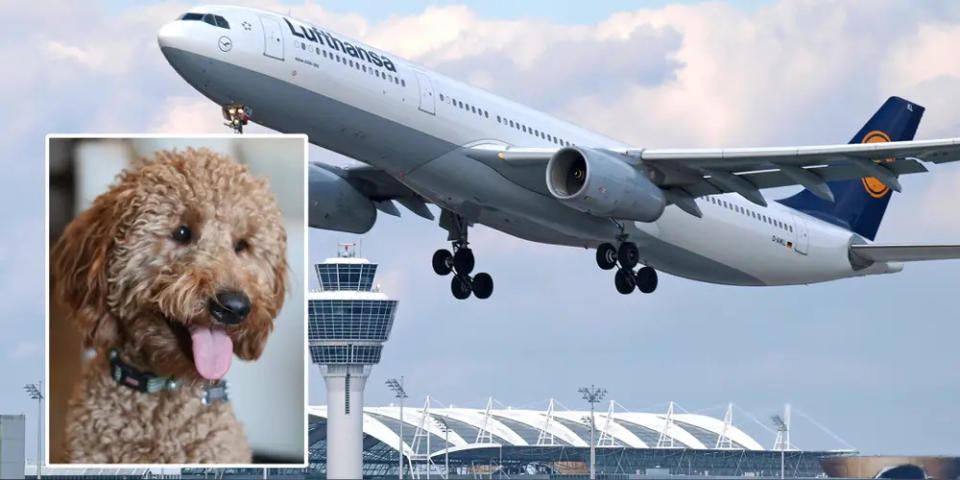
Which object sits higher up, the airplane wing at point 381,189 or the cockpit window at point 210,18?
the cockpit window at point 210,18

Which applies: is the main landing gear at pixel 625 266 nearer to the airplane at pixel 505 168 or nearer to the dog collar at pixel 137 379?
the airplane at pixel 505 168

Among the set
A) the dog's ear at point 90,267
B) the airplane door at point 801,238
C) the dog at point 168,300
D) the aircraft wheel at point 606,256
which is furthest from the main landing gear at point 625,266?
the dog's ear at point 90,267

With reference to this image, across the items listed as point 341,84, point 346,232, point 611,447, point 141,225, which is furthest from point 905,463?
point 141,225

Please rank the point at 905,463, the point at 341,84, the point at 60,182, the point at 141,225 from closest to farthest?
1. the point at 141,225
2. the point at 60,182
3. the point at 341,84
4. the point at 905,463

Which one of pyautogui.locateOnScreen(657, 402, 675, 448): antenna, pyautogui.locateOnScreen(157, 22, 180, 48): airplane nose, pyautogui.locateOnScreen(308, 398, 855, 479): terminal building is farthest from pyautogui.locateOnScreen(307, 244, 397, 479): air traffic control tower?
pyautogui.locateOnScreen(157, 22, 180, 48): airplane nose

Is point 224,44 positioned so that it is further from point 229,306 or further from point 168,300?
point 168,300

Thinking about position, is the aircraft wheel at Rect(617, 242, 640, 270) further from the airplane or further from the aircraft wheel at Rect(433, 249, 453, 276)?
the aircraft wheel at Rect(433, 249, 453, 276)

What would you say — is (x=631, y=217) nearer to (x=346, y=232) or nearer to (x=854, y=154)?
(x=854, y=154)
